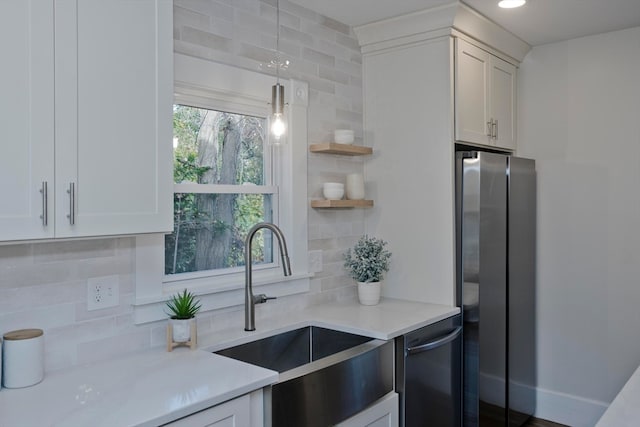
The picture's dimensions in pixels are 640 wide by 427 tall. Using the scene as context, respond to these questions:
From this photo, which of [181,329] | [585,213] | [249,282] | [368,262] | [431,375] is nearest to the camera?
[181,329]

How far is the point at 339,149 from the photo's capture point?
2.75 meters

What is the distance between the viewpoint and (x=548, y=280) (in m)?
3.42

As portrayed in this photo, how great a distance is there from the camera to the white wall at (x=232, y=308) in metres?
1.74

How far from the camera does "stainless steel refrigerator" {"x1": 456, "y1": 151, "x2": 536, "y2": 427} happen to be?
110 inches

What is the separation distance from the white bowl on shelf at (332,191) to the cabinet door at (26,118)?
1.54 m

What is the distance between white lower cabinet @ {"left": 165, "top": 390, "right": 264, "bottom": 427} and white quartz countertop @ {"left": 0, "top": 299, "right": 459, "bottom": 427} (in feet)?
0.09

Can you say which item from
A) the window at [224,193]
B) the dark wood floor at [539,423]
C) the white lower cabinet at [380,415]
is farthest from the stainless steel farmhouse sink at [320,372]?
the dark wood floor at [539,423]

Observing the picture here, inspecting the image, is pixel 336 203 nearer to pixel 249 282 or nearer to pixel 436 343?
pixel 249 282

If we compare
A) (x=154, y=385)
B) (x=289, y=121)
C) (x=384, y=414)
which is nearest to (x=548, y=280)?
(x=384, y=414)

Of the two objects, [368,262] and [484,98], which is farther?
[484,98]

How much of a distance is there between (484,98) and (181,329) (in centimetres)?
215

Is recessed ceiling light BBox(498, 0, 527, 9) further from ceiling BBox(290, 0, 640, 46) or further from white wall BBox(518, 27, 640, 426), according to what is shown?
white wall BBox(518, 27, 640, 426)

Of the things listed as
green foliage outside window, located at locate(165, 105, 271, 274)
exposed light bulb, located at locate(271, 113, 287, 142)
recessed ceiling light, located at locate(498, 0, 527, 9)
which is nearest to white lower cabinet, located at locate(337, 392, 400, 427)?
green foliage outside window, located at locate(165, 105, 271, 274)

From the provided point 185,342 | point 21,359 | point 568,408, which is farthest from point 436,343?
point 21,359
